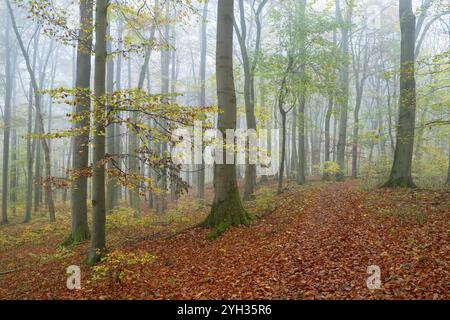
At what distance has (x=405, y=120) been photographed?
1131 cm

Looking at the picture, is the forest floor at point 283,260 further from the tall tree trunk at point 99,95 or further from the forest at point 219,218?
the tall tree trunk at point 99,95

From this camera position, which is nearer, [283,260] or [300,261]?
[300,261]

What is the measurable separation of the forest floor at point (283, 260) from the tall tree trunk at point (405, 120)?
1007 mm

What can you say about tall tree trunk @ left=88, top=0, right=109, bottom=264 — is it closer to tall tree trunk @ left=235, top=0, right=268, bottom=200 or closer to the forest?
the forest

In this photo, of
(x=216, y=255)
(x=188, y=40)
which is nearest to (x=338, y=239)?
(x=216, y=255)

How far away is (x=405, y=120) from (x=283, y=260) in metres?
8.58

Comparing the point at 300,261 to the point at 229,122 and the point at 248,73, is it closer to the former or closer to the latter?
the point at 229,122

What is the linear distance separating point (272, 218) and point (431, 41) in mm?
28752

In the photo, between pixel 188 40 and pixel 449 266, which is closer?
pixel 449 266

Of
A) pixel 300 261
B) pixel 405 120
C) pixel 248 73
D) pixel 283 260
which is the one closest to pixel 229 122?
pixel 283 260

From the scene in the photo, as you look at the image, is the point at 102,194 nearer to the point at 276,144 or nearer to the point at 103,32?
the point at 103,32

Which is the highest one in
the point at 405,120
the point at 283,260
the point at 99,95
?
the point at 405,120
